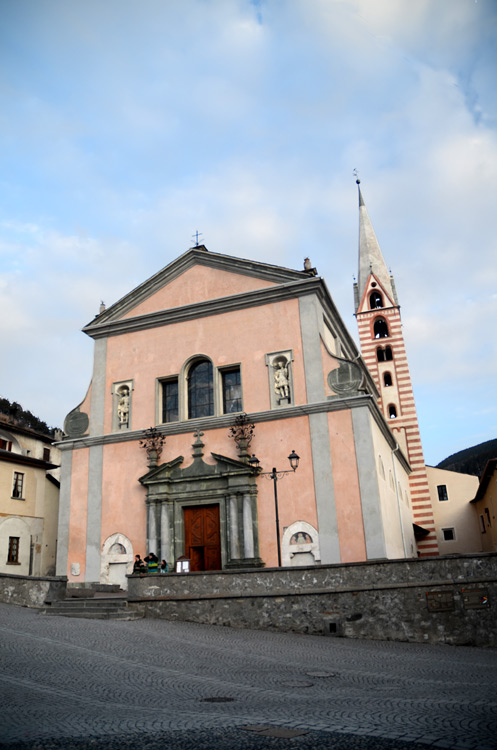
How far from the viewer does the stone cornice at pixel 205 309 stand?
22188 mm

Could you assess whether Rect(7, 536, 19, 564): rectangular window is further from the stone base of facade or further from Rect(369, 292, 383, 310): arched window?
Rect(369, 292, 383, 310): arched window

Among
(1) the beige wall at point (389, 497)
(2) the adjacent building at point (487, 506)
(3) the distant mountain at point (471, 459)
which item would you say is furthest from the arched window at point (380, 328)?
(3) the distant mountain at point (471, 459)

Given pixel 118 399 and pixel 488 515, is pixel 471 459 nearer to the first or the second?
pixel 488 515

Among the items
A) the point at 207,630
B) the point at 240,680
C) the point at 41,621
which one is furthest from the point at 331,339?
the point at 240,680

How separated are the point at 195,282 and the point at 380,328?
73.0 feet

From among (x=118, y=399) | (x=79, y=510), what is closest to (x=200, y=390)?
(x=118, y=399)

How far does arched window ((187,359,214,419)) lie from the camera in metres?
22.5

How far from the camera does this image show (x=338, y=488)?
19.4 m

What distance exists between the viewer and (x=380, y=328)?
43281 millimetres

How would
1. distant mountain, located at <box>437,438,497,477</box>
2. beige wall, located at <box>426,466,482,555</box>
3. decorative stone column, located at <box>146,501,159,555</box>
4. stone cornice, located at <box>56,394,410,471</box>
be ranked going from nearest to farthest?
stone cornice, located at <box>56,394,410,471</box> < decorative stone column, located at <box>146,501,159,555</box> < beige wall, located at <box>426,466,482,555</box> < distant mountain, located at <box>437,438,497,477</box>

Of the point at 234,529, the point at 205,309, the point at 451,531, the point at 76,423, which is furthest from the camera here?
the point at 451,531

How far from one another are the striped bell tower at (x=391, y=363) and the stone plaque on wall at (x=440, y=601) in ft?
78.0

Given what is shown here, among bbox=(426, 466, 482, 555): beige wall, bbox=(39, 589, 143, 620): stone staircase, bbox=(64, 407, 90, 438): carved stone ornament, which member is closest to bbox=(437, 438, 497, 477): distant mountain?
bbox=(426, 466, 482, 555): beige wall

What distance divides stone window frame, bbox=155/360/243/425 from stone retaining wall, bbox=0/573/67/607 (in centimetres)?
727
